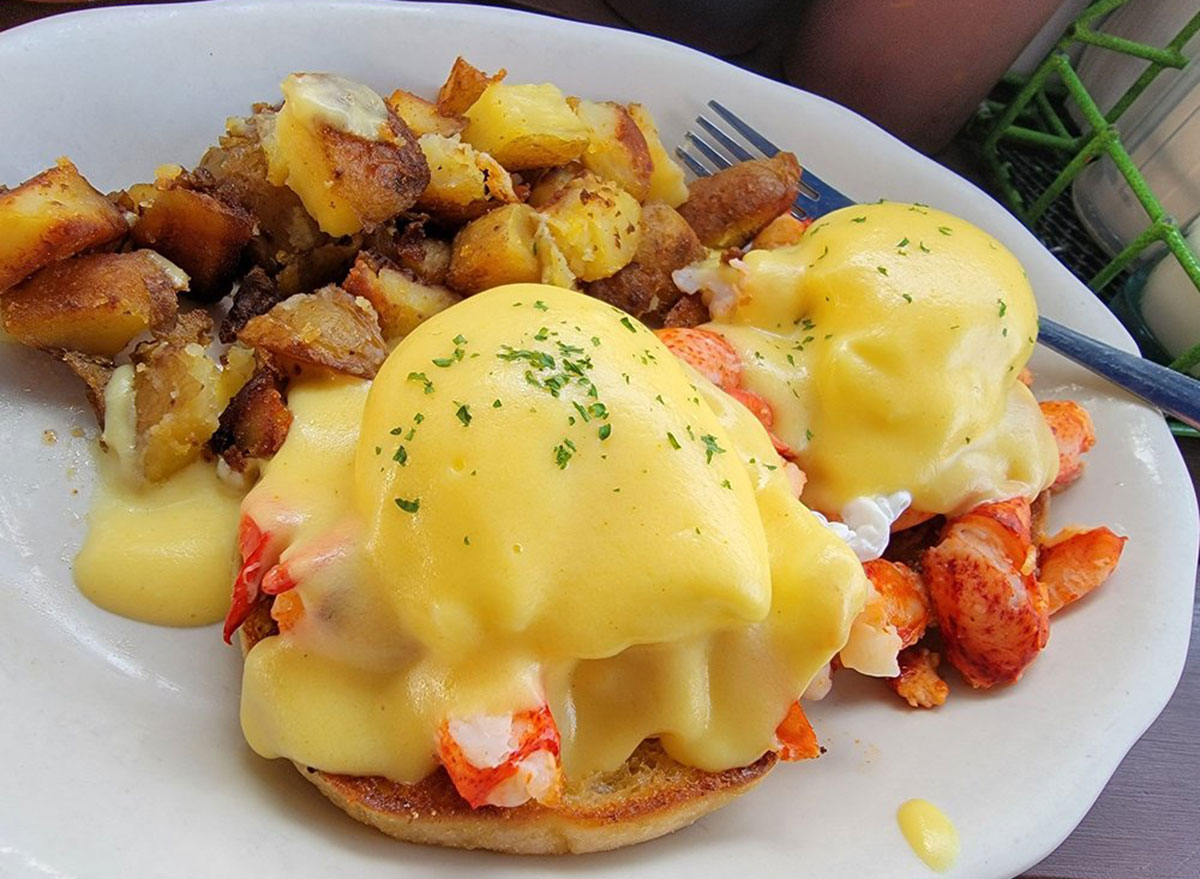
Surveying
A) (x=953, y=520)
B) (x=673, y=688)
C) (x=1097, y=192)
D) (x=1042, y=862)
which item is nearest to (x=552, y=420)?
(x=673, y=688)

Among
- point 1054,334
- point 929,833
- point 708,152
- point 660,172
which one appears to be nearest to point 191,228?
point 660,172

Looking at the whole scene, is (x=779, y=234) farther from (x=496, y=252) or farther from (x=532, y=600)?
(x=532, y=600)

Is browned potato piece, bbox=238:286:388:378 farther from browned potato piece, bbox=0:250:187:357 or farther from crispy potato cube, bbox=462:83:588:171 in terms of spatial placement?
crispy potato cube, bbox=462:83:588:171

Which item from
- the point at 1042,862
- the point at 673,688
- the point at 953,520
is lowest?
the point at 1042,862

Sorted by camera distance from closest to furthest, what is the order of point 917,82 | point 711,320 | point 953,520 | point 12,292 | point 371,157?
point 12,292 < point 371,157 < point 953,520 < point 711,320 < point 917,82

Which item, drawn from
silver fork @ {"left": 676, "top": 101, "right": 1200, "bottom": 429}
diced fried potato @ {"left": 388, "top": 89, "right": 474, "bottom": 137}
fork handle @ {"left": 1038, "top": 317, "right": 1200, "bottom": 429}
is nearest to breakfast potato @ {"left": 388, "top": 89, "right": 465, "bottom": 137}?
diced fried potato @ {"left": 388, "top": 89, "right": 474, "bottom": 137}

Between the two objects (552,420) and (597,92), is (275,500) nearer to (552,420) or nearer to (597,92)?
(552,420)
